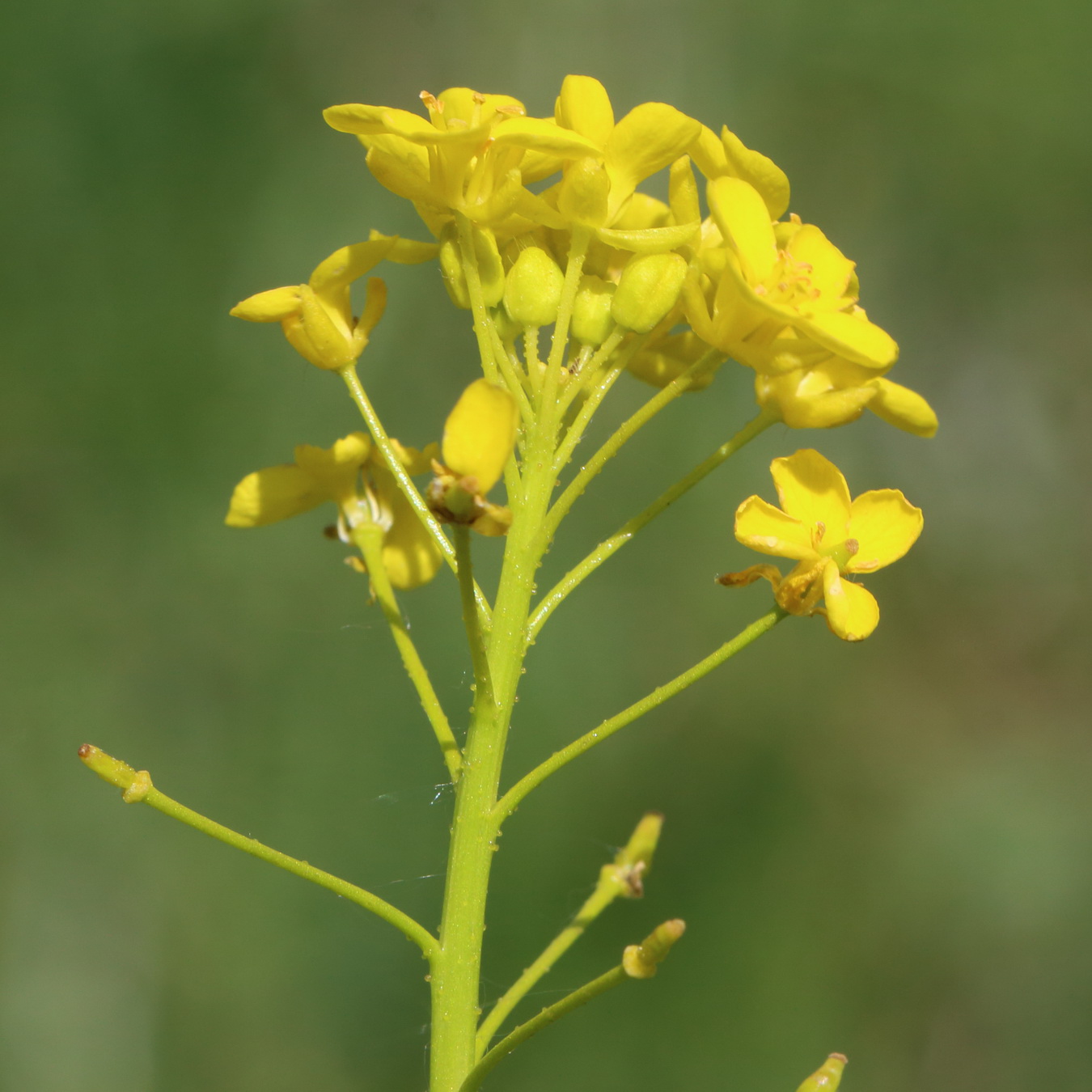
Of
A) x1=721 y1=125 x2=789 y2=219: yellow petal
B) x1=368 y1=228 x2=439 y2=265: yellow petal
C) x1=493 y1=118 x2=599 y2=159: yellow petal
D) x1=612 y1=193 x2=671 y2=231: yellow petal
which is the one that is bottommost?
x1=368 y1=228 x2=439 y2=265: yellow petal

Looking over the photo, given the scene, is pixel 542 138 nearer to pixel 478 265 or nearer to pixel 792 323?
pixel 478 265

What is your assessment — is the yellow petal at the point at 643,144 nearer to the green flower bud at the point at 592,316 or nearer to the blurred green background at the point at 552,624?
the green flower bud at the point at 592,316

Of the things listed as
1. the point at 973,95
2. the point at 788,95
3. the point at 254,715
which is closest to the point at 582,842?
the point at 254,715

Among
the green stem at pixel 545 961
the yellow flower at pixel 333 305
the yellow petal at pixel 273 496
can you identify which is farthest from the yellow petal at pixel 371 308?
the green stem at pixel 545 961

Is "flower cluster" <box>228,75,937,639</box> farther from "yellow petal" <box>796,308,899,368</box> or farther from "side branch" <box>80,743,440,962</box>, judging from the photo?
"side branch" <box>80,743,440,962</box>

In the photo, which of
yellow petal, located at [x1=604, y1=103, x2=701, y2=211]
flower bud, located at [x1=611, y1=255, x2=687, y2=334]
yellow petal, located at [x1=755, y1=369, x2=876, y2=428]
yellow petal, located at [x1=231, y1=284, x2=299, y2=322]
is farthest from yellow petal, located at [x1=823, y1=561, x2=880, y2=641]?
yellow petal, located at [x1=231, y1=284, x2=299, y2=322]

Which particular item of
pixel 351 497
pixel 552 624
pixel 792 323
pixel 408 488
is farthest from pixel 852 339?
pixel 552 624
